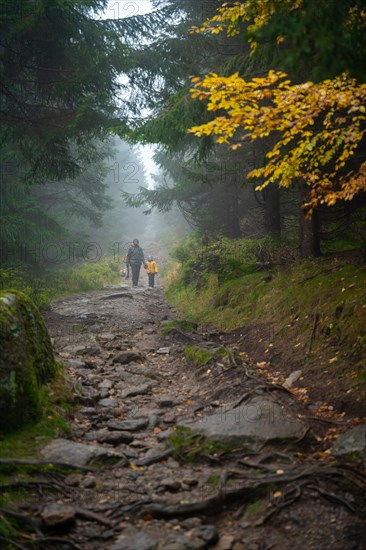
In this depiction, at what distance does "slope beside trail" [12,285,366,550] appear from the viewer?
3.19m

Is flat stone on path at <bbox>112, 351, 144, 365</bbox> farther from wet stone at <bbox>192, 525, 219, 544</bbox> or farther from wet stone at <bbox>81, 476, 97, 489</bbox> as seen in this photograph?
wet stone at <bbox>192, 525, 219, 544</bbox>

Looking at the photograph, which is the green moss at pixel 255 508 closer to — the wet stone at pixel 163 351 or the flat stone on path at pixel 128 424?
the flat stone on path at pixel 128 424

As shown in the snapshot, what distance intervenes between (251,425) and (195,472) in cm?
94

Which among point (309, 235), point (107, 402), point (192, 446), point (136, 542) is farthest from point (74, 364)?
point (309, 235)

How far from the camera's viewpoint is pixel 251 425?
474 centimetres

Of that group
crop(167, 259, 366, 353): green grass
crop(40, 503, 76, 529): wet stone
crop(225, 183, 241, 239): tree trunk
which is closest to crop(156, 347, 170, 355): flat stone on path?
crop(167, 259, 366, 353): green grass

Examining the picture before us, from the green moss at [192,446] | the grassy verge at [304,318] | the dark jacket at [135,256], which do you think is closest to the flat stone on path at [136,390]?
the green moss at [192,446]

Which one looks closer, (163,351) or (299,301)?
(299,301)

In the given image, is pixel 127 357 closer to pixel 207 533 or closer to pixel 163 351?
pixel 163 351

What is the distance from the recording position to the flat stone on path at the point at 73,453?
4.08 meters

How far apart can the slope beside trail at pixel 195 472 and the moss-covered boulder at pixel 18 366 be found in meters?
0.51

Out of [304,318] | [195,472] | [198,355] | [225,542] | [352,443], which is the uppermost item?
[304,318]

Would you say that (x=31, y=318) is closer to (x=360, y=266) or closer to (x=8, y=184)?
(x=360, y=266)

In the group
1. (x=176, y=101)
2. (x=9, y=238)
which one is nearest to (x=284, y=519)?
(x=176, y=101)
